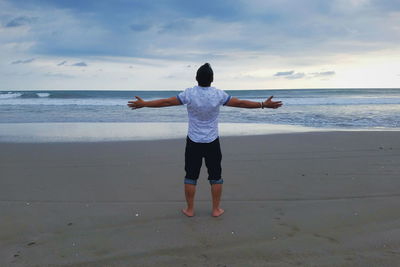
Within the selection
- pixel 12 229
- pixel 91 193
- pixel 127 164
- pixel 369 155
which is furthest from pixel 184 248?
pixel 369 155

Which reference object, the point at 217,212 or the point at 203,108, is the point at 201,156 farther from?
the point at 217,212

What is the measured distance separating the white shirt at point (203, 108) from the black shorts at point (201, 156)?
0.20ft

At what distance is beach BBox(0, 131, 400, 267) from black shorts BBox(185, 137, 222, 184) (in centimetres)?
53

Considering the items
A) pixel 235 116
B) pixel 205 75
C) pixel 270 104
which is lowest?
pixel 235 116

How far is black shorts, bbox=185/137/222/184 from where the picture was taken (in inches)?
161

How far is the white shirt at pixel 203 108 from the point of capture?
3.88 metres

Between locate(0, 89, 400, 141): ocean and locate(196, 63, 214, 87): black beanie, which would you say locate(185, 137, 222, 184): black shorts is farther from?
locate(0, 89, 400, 141): ocean

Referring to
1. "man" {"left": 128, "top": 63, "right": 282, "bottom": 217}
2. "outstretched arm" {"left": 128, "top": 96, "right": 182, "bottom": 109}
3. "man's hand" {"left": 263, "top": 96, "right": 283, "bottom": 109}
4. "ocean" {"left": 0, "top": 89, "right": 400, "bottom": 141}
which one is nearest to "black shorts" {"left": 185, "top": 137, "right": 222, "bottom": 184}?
"man" {"left": 128, "top": 63, "right": 282, "bottom": 217}

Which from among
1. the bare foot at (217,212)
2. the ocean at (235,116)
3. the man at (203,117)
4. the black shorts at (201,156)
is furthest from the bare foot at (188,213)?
the ocean at (235,116)

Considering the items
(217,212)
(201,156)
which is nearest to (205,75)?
(201,156)

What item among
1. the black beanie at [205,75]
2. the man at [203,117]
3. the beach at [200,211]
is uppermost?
the black beanie at [205,75]

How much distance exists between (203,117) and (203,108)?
4.8 inches

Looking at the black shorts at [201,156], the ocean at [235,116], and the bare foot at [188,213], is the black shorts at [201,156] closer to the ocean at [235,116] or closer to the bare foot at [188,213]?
the bare foot at [188,213]

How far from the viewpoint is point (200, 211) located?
446 centimetres
